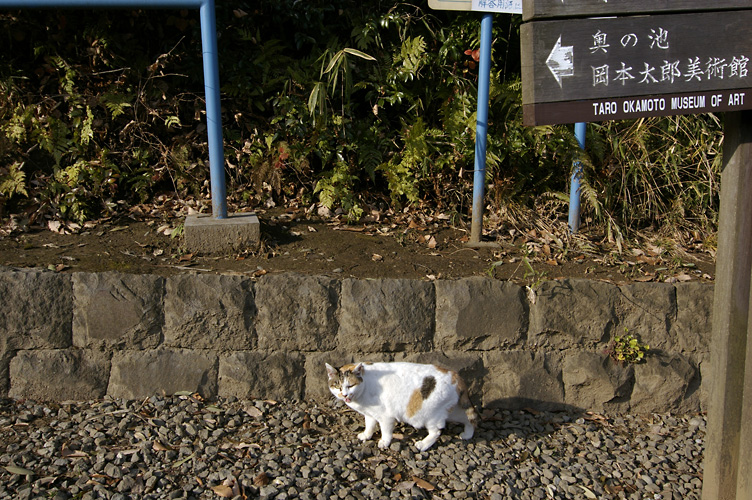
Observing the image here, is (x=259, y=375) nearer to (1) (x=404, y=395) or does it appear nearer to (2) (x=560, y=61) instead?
(1) (x=404, y=395)

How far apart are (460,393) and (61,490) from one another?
84.4 inches

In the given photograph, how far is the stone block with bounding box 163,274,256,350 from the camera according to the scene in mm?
3957

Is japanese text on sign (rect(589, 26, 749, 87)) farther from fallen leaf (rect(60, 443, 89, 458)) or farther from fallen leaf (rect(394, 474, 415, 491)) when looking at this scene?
fallen leaf (rect(60, 443, 89, 458))

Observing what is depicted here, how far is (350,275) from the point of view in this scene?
→ 431 cm

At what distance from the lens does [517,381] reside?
4.14 meters

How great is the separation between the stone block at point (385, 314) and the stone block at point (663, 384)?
1502 mm

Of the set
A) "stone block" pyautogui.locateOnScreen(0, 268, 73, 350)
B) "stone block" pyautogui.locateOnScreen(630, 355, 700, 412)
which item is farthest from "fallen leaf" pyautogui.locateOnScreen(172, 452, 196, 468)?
"stone block" pyautogui.locateOnScreen(630, 355, 700, 412)

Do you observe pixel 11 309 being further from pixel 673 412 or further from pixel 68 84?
pixel 673 412

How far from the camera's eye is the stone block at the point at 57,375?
153 inches

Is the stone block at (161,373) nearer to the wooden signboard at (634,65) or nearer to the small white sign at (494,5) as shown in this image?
the wooden signboard at (634,65)

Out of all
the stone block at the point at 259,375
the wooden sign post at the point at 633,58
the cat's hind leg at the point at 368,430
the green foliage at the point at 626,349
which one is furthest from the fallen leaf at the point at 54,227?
the green foliage at the point at 626,349

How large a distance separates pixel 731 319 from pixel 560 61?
144cm

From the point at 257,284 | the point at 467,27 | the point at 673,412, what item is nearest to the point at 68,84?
the point at 257,284

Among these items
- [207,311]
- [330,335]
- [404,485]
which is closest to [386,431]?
[404,485]
